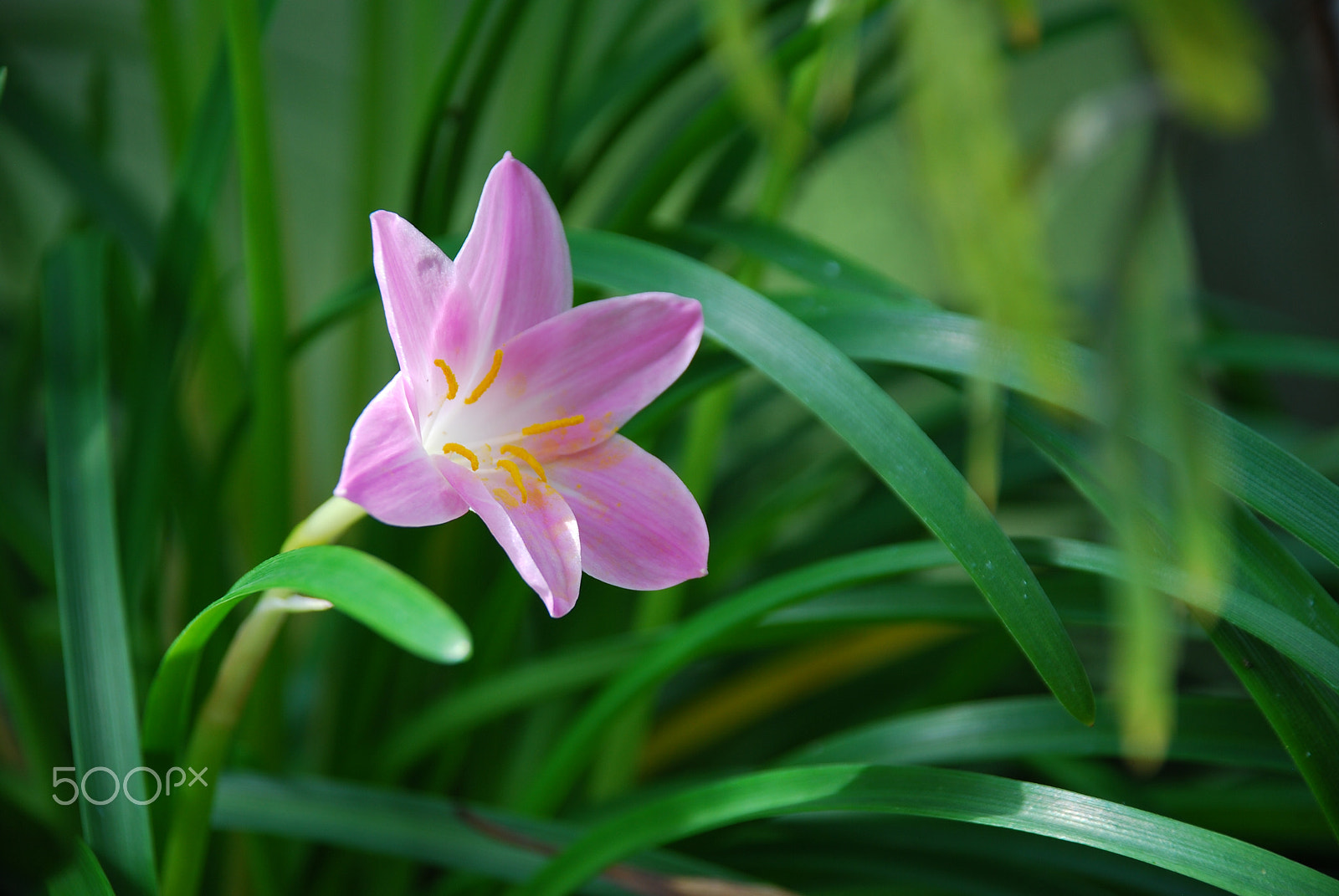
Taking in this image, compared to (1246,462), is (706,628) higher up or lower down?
lower down

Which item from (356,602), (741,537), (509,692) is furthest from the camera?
(741,537)

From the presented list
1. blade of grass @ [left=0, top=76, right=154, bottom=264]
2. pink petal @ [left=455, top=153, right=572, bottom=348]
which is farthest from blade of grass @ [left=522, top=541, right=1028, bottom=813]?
blade of grass @ [left=0, top=76, right=154, bottom=264]

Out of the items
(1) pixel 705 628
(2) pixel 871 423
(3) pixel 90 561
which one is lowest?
(3) pixel 90 561

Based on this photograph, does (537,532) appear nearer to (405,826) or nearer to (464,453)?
(464,453)

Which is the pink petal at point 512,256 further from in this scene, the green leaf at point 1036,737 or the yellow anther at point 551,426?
the green leaf at point 1036,737

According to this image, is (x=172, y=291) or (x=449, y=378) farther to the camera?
(x=172, y=291)

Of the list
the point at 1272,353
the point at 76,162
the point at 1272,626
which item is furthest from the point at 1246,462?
the point at 76,162

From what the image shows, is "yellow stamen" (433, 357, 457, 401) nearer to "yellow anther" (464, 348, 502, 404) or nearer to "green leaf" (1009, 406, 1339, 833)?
"yellow anther" (464, 348, 502, 404)

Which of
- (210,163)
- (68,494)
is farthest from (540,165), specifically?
(68,494)
